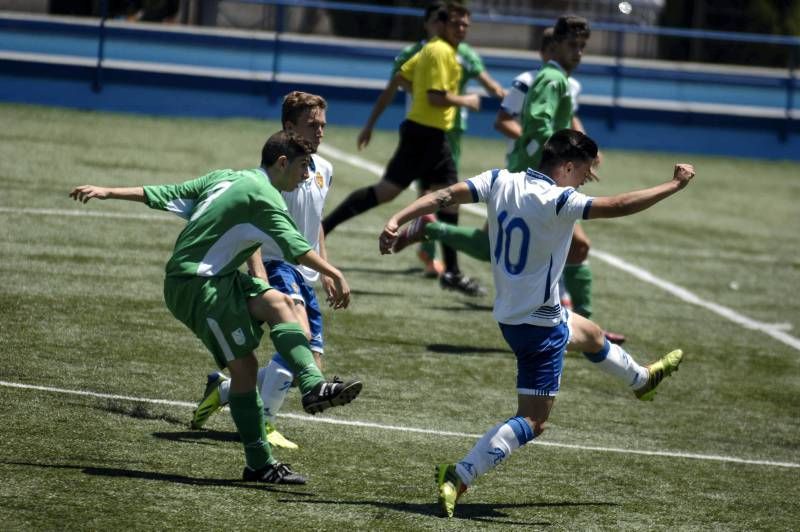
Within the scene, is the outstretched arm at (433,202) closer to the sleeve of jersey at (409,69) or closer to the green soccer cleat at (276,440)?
the green soccer cleat at (276,440)

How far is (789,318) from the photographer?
12.9 m

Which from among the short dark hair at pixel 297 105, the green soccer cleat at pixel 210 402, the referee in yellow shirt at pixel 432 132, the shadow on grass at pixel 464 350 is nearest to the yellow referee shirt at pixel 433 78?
the referee in yellow shirt at pixel 432 132

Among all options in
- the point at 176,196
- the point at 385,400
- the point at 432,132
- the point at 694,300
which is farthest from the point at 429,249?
the point at 176,196

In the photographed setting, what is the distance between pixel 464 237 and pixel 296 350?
4390mm

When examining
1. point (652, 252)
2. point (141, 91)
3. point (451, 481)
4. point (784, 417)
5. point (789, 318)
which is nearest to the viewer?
point (451, 481)

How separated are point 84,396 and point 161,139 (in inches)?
494

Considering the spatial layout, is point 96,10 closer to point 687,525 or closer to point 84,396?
point 84,396

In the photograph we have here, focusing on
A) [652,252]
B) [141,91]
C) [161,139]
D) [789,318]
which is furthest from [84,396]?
[141,91]

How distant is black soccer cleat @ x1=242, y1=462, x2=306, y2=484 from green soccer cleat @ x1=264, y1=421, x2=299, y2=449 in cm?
70

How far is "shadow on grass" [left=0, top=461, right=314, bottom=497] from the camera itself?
22.2 feet

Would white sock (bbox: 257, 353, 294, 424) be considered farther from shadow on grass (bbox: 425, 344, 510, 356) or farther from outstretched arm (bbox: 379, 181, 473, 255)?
shadow on grass (bbox: 425, 344, 510, 356)

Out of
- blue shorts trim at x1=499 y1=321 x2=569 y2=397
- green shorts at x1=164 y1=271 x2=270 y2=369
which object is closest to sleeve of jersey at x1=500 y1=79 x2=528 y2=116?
blue shorts trim at x1=499 y1=321 x2=569 y2=397

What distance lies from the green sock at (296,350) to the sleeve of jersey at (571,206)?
4.49 ft

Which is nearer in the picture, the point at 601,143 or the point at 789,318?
the point at 789,318
